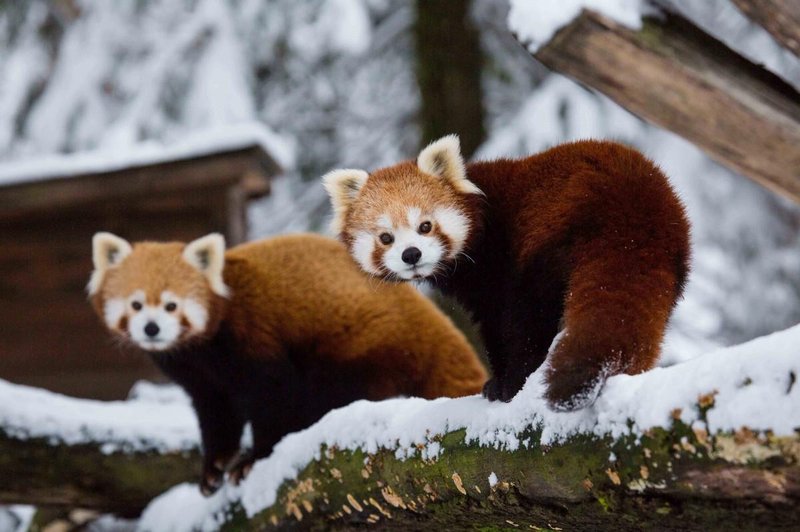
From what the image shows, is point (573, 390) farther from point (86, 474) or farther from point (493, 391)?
point (86, 474)

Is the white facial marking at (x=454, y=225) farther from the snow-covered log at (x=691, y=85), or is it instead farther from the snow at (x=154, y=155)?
the snow at (x=154, y=155)

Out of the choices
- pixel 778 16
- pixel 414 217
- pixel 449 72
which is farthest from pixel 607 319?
pixel 449 72

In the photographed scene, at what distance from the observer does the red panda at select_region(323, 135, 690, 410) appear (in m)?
2.17

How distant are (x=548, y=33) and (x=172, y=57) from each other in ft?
24.4

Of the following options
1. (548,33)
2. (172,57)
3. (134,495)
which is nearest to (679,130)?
(548,33)

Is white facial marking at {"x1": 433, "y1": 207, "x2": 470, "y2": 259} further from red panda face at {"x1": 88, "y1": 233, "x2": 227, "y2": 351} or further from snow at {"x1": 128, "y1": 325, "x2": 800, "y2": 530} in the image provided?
red panda face at {"x1": 88, "y1": 233, "x2": 227, "y2": 351}

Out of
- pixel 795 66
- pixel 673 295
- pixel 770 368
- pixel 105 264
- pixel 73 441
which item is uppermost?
pixel 770 368

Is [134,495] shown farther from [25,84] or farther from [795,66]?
[25,84]

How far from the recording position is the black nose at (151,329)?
385 centimetres

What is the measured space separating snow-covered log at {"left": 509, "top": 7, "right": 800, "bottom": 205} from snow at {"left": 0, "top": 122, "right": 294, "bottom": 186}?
3347 mm

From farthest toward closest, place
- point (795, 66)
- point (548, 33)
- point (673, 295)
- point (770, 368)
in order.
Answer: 1. point (795, 66)
2. point (548, 33)
3. point (673, 295)
4. point (770, 368)

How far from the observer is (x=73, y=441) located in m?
4.08

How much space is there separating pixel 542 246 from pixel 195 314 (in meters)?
1.86

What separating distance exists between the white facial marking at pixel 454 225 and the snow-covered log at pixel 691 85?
82 cm
